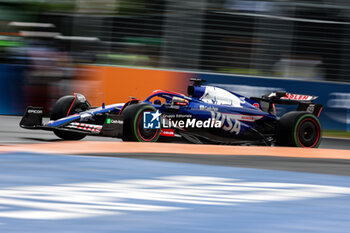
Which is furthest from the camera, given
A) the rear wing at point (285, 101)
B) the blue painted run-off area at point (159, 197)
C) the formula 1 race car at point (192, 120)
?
the rear wing at point (285, 101)

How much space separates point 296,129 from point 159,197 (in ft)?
18.1

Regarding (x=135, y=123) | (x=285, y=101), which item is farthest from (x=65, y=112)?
(x=285, y=101)

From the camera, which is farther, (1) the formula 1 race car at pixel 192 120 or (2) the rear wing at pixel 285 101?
(2) the rear wing at pixel 285 101

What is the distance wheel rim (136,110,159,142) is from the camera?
29.9 feet

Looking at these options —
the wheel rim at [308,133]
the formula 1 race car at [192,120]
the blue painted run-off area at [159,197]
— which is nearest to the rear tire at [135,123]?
the formula 1 race car at [192,120]

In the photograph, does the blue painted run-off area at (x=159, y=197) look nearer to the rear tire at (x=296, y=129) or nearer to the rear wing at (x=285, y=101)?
the rear tire at (x=296, y=129)

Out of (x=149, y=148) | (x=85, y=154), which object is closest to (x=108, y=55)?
(x=149, y=148)

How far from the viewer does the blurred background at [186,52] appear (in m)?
14.2

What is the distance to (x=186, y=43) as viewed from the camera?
14.5 metres

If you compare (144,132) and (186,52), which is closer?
(144,132)

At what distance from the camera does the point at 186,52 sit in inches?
571

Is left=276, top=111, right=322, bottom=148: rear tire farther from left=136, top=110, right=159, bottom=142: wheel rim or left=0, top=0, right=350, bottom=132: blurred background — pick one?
left=0, top=0, right=350, bottom=132: blurred background

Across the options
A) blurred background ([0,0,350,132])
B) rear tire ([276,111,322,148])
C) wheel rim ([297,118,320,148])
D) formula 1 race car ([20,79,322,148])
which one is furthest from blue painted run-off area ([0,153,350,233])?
blurred background ([0,0,350,132])

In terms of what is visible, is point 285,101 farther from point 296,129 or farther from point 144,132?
point 144,132
